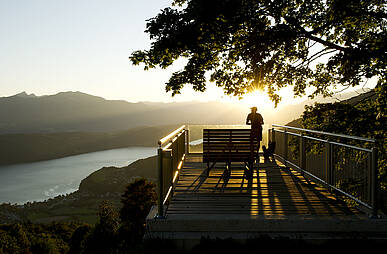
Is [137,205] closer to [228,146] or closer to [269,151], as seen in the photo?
[269,151]

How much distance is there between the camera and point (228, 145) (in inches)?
320

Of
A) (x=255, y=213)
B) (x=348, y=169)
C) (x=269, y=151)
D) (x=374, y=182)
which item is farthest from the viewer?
(x=269, y=151)

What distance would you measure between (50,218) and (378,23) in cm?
10799

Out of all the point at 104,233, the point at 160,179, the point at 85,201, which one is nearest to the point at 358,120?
the point at 160,179

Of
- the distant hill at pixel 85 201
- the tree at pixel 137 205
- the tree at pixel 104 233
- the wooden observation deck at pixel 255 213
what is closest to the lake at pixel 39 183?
the distant hill at pixel 85 201

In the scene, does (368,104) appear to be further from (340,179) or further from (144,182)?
(144,182)

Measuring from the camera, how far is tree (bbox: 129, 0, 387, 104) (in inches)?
367

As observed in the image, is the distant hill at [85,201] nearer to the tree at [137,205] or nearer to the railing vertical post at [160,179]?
the tree at [137,205]

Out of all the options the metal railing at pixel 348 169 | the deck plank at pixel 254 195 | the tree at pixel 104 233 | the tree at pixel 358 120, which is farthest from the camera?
the tree at pixel 104 233

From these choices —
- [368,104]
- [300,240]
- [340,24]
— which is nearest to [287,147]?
[368,104]

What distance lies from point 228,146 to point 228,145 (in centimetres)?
3

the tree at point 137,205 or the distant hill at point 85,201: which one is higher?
the tree at point 137,205

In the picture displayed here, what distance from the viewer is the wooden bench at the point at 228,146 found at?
8.10 meters

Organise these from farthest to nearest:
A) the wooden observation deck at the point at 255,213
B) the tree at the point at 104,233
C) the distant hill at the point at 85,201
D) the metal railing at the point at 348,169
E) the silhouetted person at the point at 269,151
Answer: the distant hill at the point at 85,201 < the tree at the point at 104,233 < the silhouetted person at the point at 269,151 < the metal railing at the point at 348,169 < the wooden observation deck at the point at 255,213
